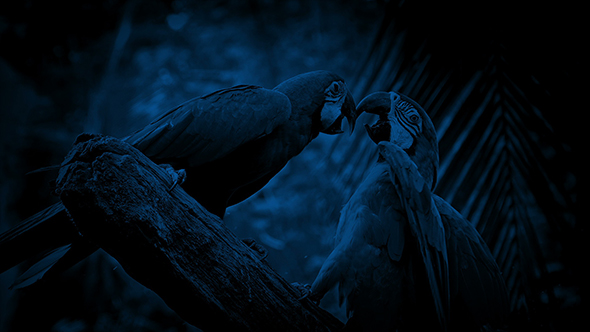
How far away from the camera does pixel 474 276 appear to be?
1329mm

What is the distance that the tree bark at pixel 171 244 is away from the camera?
820mm

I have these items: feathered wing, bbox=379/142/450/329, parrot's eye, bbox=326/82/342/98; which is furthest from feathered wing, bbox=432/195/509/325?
parrot's eye, bbox=326/82/342/98

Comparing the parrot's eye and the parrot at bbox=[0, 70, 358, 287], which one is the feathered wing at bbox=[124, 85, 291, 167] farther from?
the parrot's eye

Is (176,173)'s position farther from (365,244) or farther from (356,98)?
(356,98)

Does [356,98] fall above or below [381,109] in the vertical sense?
below

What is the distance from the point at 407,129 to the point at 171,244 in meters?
1.05

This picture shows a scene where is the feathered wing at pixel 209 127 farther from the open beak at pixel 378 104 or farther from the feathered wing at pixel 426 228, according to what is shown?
the feathered wing at pixel 426 228

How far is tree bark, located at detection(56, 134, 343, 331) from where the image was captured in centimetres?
82

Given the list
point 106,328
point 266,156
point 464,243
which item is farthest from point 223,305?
point 106,328

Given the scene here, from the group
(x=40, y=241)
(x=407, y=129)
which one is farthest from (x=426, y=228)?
(x=40, y=241)

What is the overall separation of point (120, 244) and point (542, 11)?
7.56ft

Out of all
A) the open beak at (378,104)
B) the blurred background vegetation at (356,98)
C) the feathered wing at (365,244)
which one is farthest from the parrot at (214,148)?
the blurred background vegetation at (356,98)

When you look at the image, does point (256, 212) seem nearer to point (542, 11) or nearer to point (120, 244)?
point (120, 244)

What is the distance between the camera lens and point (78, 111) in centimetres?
203
